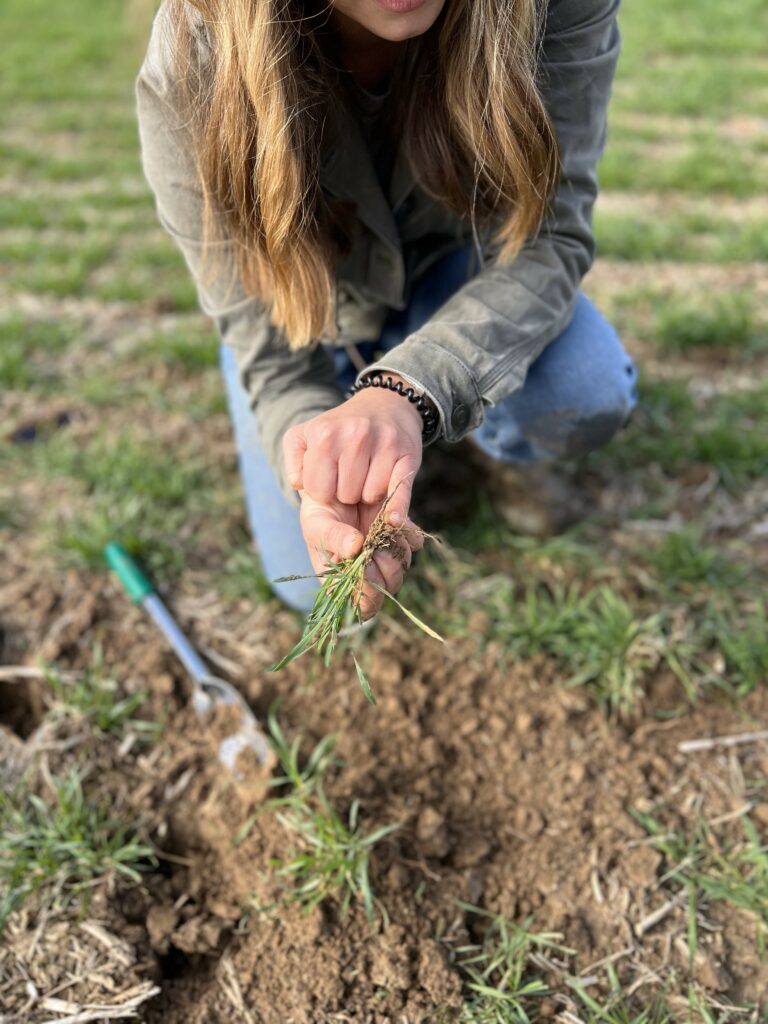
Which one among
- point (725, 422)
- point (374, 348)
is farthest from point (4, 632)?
point (725, 422)

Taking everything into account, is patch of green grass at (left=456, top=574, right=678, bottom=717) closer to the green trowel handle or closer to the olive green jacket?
the olive green jacket

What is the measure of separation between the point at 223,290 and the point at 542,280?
66 centimetres

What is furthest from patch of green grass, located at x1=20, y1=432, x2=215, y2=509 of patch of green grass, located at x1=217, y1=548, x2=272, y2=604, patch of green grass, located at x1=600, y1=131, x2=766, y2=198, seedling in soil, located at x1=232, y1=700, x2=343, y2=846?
patch of green grass, located at x1=600, y1=131, x2=766, y2=198

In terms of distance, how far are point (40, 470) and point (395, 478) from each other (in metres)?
1.74

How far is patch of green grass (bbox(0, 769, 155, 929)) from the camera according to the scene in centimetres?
175

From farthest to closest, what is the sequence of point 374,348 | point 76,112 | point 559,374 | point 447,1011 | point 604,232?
point 76,112 < point 604,232 < point 374,348 < point 559,374 < point 447,1011

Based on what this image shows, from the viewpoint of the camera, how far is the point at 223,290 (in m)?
1.91

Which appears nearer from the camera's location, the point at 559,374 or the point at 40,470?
the point at 559,374

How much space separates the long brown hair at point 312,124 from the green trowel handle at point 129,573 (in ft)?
2.83

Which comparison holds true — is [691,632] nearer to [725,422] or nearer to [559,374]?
[559,374]

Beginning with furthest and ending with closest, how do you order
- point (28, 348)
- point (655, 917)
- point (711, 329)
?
1. point (28, 348)
2. point (711, 329)
3. point (655, 917)

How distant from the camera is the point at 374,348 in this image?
2447 mm

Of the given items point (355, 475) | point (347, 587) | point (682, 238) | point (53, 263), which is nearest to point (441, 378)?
point (355, 475)

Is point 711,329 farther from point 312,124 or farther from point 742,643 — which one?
point 312,124
